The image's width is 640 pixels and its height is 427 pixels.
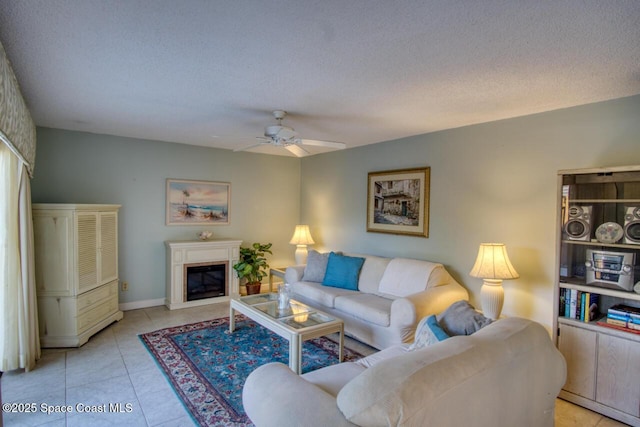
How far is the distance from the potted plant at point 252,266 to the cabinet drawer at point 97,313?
64.7 inches

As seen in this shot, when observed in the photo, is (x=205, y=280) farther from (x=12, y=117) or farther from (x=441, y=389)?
(x=441, y=389)

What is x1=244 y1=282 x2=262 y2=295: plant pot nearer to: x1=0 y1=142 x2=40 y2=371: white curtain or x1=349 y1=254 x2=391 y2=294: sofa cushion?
x1=349 y1=254 x2=391 y2=294: sofa cushion

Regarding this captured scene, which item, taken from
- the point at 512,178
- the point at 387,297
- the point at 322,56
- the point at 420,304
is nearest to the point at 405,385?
the point at 322,56

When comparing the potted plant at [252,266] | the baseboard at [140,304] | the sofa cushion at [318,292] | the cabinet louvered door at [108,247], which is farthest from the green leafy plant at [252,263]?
the cabinet louvered door at [108,247]

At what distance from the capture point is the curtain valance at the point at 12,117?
2.02 metres

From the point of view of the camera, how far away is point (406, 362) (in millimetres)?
1419

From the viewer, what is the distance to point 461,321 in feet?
7.16

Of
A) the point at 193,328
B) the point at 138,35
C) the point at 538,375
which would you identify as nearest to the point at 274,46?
the point at 138,35

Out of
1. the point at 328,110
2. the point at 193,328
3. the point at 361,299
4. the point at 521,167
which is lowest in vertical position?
the point at 193,328

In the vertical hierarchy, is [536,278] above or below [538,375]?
above

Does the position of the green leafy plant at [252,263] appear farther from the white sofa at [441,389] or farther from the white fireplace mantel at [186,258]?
the white sofa at [441,389]

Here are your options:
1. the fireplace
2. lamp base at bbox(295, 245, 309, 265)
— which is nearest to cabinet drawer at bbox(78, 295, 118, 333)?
the fireplace

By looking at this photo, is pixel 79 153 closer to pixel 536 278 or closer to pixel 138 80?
pixel 138 80

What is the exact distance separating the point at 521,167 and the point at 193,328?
3.99 m
